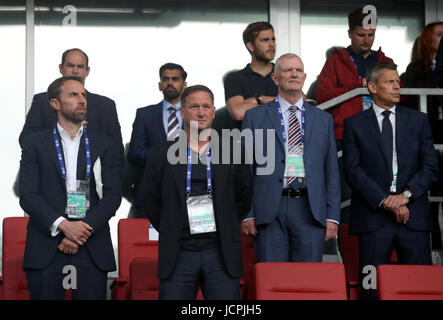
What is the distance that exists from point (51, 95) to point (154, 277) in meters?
1.31

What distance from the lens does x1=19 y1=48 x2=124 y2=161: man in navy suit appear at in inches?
239

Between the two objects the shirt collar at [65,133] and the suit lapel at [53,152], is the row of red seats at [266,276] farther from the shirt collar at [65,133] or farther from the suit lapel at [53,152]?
the shirt collar at [65,133]

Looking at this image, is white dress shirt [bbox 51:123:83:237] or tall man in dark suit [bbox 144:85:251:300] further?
white dress shirt [bbox 51:123:83:237]

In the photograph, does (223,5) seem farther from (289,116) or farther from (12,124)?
(289,116)

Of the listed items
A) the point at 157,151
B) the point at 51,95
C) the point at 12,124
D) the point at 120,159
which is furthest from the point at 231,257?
the point at 12,124

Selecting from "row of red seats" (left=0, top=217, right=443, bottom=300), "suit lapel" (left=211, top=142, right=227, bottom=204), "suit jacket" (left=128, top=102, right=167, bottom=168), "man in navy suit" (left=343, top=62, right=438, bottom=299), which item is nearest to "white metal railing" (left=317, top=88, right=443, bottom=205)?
"man in navy suit" (left=343, top=62, right=438, bottom=299)

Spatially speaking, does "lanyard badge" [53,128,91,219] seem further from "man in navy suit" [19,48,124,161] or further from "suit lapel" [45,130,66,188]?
"man in navy suit" [19,48,124,161]

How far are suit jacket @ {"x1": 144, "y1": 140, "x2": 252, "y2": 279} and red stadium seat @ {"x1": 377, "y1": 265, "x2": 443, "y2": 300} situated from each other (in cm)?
75

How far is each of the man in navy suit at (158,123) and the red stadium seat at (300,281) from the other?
2.36 m

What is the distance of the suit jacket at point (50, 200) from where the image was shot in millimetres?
4676

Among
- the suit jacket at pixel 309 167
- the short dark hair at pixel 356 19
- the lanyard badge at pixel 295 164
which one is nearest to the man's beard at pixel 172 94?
the short dark hair at pixel 356 19
